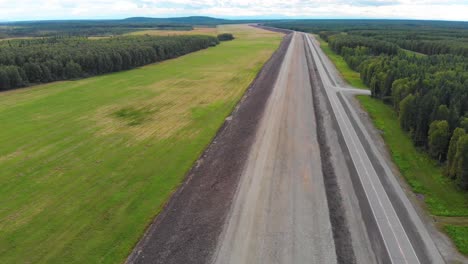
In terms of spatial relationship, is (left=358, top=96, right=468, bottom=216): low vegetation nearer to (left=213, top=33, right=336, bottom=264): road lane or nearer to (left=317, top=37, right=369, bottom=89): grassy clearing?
(left=213, top=33, right=336, bottom=264): road lane

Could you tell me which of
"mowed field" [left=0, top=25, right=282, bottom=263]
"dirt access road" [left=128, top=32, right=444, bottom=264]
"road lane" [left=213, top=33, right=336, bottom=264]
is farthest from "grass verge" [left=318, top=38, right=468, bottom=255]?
"mowed field" [left=0, top=25, right=282, bottom=263]

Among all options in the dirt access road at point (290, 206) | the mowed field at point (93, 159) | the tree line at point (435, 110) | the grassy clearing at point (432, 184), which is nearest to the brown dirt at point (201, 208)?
the dirt access road at point (290, 206)

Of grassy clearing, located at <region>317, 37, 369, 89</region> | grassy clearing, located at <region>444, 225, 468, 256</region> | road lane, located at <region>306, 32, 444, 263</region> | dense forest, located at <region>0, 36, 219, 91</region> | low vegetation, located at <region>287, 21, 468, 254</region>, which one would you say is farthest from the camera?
grassy clearing, located at <region>317, 37, 369, 89</region>

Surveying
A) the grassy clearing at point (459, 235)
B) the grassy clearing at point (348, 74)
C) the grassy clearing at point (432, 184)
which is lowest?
the grassy clearing at point (459, 235)

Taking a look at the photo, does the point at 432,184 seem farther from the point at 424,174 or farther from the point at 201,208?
the point at 201,208

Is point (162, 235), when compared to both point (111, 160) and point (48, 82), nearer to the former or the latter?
point (111, 160)

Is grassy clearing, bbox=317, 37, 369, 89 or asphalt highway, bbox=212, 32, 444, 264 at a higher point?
grassy clearing, bbox=317, 37, 369, 89

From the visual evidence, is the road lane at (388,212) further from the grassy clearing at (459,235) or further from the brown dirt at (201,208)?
the brown dirt at (201,208)

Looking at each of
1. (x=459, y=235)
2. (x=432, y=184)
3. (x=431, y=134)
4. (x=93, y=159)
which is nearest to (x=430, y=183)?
(x=432, y=184)
